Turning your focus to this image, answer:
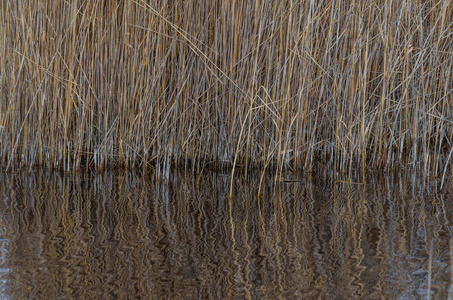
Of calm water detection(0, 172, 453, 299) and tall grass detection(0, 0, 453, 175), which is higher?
tall grass detection(0, 0, 453, 175)

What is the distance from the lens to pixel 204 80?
9.59 ft

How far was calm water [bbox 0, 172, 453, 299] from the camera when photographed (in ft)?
5.08

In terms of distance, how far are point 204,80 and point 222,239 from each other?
118cm

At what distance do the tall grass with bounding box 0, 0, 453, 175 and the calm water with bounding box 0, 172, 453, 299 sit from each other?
0.23 meters

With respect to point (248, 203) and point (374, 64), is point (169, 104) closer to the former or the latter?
point (248, 203)

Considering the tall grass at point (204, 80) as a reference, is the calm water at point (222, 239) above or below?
below

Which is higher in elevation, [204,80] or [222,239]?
[204,80]

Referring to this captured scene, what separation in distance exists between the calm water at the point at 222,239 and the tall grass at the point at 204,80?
23 centimetres

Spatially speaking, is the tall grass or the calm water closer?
the calm water

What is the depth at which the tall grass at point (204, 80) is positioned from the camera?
280cm

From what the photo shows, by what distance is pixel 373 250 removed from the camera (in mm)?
1814

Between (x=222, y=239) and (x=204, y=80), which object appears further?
(x=204, y=80)

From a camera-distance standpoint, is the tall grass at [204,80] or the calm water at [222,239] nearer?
the calm water at [222,239]

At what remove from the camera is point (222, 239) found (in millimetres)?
1940
